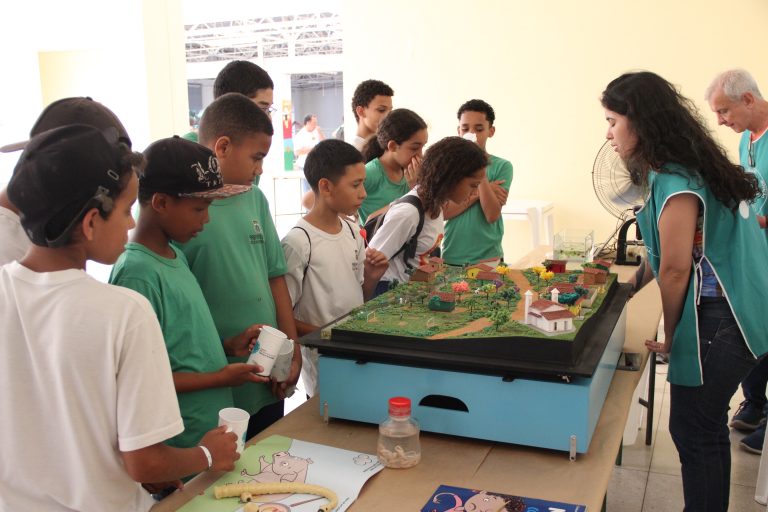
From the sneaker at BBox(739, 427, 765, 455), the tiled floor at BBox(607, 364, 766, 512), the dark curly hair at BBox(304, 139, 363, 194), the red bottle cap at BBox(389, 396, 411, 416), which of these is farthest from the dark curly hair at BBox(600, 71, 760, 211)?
the sneaker at BBox(739, 427, 765, 455)

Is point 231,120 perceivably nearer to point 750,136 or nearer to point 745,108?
point 745,108

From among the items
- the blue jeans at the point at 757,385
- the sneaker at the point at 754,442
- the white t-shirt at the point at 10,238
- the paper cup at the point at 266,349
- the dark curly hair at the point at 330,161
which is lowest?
the sneaker at the point at 754,442

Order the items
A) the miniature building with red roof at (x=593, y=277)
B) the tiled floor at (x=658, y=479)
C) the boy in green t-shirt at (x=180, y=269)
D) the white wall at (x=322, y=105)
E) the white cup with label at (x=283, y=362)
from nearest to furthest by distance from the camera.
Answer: the boy in green t-shirt at (x=180, y=269), the white cup with label at (x=283, y=362), the miniature building with red roof at (x=593, y=277), the tiled floor at (x=658, y=479), the white wall at (x=322, y=105)

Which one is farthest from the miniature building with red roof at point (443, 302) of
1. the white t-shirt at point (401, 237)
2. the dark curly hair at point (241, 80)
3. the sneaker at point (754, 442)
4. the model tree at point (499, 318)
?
the sneaker at point (754, 442)

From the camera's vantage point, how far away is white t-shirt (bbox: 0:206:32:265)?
135 cm

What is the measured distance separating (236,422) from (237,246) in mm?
573

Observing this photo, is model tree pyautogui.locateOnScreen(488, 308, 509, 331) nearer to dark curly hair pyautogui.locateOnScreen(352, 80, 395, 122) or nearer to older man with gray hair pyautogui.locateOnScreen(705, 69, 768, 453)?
older man with gray hair pyautogui.locateOnScreen(705, 69, 768, 453)

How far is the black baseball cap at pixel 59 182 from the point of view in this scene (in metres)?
0.93

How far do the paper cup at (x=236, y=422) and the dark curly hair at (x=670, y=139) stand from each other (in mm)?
1176

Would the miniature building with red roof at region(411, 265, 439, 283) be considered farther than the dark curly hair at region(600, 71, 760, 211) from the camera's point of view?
Yes

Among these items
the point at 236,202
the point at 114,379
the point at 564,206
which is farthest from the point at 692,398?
the point at 564,206

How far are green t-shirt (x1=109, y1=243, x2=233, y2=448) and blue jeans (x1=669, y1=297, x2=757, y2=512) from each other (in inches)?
47.9

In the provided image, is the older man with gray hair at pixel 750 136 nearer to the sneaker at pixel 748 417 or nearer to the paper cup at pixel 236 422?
the sneaker at pixel 748 417

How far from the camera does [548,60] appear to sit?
6.11 m
